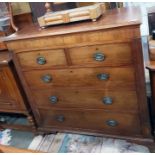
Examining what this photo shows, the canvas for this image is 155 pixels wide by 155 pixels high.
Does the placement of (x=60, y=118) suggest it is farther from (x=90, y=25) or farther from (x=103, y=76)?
(x=90, y=25)

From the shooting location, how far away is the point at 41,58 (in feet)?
4.90

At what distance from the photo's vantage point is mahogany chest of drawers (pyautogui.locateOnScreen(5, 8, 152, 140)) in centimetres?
127

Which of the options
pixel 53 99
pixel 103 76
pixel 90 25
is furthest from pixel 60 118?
pixel 90 25

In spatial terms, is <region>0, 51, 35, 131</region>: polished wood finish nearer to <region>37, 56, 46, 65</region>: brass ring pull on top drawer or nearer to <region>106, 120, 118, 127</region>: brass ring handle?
<region>37, 56, 46, 65</region>: brass ring pull on top drawer

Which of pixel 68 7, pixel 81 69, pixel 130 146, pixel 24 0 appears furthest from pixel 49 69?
pixel 130 146

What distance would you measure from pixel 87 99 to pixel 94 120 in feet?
0.67

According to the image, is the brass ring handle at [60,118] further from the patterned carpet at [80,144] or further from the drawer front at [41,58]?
the drawer front at [41,58]

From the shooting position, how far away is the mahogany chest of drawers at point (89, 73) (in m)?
1.27

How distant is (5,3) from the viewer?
1.82 meters

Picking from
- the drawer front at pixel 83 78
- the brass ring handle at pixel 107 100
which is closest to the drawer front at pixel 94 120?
the brass ring handle at pixel 107 100

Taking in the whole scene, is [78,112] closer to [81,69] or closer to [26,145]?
[81,69]

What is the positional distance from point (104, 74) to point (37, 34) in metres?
0.50

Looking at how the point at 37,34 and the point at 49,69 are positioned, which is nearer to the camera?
the point at 37,34

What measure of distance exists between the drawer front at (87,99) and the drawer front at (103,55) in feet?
0.72
